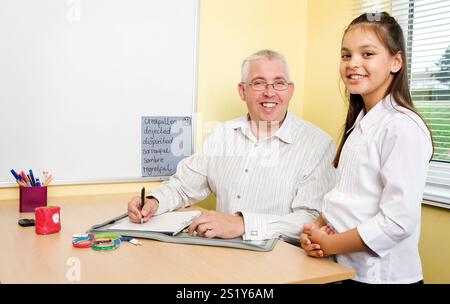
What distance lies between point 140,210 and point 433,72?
4.22 feet

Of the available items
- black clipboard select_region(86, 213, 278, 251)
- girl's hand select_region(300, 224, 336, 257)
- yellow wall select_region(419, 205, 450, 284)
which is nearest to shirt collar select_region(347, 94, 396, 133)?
girl's hand select_region(300, 224, 336, 257)

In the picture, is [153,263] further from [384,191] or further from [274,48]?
[274,48]

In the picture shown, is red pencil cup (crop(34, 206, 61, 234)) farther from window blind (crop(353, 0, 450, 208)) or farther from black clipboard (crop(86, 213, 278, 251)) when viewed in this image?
window blind (crop(353, 0, 450, 208))

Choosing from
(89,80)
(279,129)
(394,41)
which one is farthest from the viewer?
(89,80)

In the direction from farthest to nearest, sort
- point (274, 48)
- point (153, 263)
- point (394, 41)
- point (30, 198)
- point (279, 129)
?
Answer: point (274, 48) → point (279, 129) → point (30, 198) → point (394, 41) → point (153, 263)

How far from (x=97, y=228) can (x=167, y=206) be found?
34 cm

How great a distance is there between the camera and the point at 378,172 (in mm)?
1141

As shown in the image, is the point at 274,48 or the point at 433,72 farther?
the point at 274,48

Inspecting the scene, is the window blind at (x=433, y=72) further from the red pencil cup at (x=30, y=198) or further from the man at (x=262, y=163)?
the red pencil cup at (x=30, y=198)

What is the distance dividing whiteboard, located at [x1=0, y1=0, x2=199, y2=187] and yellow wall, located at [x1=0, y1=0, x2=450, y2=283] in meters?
0.08

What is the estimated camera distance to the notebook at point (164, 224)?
1334 mm

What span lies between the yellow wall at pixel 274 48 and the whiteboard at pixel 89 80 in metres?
0.08

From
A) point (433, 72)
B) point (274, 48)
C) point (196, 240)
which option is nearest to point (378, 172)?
point (196, 240)

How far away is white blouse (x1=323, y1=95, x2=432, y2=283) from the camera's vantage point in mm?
1054
